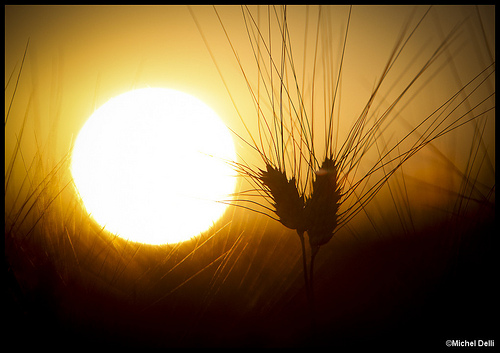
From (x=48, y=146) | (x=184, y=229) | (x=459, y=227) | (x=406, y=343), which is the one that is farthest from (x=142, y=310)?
(x=459, y=227)

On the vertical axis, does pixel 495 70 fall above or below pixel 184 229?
above

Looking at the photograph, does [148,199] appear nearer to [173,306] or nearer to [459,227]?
[173,306]

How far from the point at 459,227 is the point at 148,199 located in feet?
2.85

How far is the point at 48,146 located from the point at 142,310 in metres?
0.53

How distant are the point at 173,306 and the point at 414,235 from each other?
0.69 metres

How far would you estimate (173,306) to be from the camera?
32.9 inches

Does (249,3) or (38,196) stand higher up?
(249,3)

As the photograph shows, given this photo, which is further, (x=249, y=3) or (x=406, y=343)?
(x=249, y=3)

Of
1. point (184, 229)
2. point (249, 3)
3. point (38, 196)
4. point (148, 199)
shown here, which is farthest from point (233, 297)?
point (249, 3)

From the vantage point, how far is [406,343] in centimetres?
80

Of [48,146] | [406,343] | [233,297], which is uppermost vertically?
[48,146]

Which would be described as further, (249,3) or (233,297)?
(249,3)

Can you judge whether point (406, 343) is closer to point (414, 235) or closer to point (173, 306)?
point (414, 235)

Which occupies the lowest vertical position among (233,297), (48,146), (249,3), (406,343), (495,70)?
(406,343)
